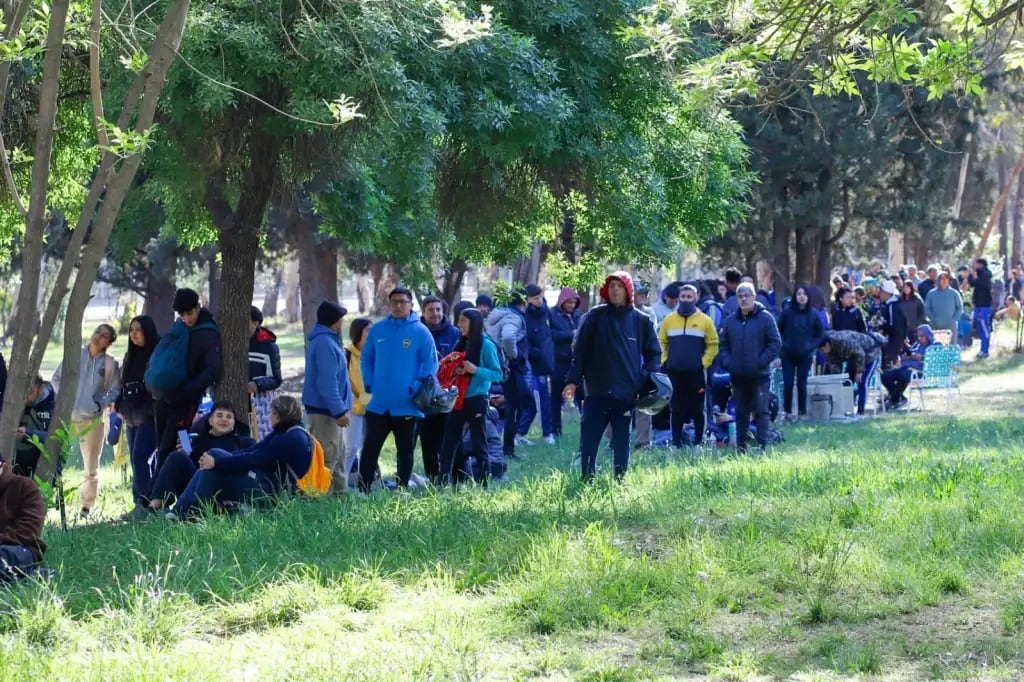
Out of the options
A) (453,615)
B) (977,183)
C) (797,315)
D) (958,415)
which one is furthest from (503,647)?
(977,183)

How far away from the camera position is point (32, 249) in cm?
873

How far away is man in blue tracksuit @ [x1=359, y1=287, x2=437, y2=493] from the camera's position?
11922 mm

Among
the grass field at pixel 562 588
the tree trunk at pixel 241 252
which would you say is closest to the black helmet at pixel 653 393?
the grass field at pixel 562 588

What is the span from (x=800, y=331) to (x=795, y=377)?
102 centimetres

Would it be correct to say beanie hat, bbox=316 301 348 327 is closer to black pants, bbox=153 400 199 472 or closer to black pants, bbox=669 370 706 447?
black pants, bbox=153 400 199 472

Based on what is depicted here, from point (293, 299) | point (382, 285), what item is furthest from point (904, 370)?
point (293, 299)

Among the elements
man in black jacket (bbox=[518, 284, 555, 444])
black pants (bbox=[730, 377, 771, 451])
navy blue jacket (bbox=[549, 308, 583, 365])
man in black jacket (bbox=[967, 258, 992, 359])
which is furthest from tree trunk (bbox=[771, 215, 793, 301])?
black pants (bbox=[730, 377, 771, 451])

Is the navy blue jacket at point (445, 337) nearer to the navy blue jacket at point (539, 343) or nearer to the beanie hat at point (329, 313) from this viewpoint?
the beanie hat at point (329, 313)

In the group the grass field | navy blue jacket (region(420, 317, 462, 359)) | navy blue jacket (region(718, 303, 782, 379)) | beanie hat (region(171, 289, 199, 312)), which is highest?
beanie hat (region(171, 289, 199, 312))

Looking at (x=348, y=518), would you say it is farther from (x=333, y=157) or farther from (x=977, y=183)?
(x=977, y=183)

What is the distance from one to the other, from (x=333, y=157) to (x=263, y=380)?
2265 mm

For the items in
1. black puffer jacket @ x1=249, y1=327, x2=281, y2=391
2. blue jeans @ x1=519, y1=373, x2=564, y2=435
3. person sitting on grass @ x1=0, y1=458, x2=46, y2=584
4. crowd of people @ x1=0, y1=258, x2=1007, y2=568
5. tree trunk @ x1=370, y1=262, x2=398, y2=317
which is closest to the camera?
person sitting on grass @ x1=0, y1=458, x2=46, y2=584

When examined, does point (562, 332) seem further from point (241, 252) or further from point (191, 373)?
point (191, 373)

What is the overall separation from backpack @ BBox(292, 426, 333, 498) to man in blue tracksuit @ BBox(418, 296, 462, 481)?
1.51 m
